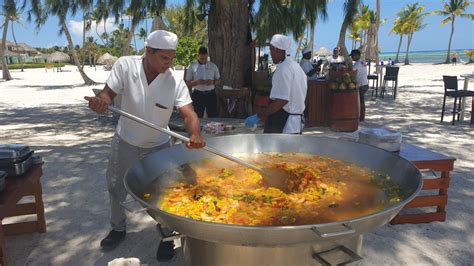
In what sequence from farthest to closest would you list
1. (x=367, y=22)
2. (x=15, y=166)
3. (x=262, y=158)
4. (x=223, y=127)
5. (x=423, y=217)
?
(x=367, y=22) → (x=223, y=127) → (x=423, y=217) → (x=15, y=166) → (x=262, y=158)

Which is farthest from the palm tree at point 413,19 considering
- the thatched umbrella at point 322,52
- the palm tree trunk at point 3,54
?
the palm tree trunk at point 3,54

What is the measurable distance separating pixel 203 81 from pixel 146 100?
196 inches

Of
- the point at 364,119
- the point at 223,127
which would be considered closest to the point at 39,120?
the point at 223,127

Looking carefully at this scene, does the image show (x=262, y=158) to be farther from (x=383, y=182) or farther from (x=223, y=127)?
(x=223, y=127)

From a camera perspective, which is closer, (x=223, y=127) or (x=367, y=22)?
(x=223, y=127)

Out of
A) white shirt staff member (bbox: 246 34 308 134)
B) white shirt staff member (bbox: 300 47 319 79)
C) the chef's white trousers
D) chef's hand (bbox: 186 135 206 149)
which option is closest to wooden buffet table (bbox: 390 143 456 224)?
white shirt staff member (bbox: 246 34 308 134)

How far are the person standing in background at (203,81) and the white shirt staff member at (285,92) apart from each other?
404 centimetres

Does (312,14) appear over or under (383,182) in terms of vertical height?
over

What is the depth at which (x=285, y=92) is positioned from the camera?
12.0 ft

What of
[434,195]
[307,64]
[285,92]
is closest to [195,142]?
[285,92]

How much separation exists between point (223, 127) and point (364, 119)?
4886mm

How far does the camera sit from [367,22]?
47156mm

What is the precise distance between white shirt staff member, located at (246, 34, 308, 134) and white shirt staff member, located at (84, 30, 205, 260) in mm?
1166

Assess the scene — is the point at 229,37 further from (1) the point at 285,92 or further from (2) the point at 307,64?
(1) the point at 285,92
